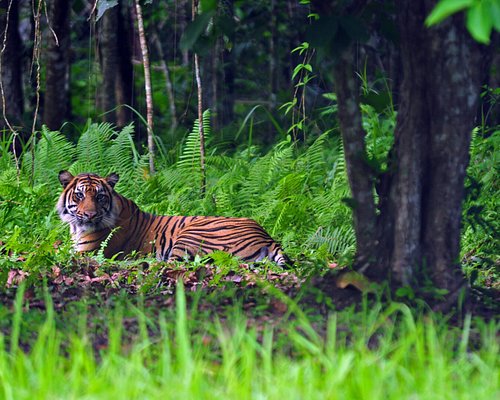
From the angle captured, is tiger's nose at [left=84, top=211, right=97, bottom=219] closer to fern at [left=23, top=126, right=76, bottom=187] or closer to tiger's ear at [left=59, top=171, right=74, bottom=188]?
tiger's ear at [left=59, top=171, right=74, bottom=188]

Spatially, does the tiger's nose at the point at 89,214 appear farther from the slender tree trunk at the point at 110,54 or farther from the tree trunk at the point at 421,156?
the slender tree trunk at the point at 110,54

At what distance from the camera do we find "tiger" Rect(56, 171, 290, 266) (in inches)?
290

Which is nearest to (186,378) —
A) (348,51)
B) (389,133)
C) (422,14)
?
(348,51)

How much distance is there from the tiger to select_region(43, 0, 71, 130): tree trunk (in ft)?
12.3

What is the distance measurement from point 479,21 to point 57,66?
9212mm

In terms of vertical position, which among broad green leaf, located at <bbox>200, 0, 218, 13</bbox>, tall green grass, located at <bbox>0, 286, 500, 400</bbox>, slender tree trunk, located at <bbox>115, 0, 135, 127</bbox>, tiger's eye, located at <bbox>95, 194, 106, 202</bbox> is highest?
slender tree trunk, located at <bbox>115, 0, 135, 127</bbox>

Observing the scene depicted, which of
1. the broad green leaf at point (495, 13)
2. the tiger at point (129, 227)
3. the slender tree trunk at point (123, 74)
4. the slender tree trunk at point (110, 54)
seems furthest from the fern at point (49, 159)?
the broad green leaf at point (495, 13)

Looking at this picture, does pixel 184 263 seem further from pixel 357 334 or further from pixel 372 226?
pixel 357 334

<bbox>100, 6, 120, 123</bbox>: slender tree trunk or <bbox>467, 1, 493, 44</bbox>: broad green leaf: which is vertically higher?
<bbox>100, 6, 120, 123</bbox>: slender tree trunk

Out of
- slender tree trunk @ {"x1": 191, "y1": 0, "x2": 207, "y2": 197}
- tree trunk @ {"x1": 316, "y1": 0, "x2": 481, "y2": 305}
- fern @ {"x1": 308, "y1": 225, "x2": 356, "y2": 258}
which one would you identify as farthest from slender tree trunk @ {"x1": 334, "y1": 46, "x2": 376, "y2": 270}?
slender tree trunk @ {"x1": 191, "y1": 0, "x2": 207, "y2": 197}

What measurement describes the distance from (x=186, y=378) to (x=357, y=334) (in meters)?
1.10

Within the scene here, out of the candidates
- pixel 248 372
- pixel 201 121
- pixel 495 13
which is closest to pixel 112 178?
pixel 201 121

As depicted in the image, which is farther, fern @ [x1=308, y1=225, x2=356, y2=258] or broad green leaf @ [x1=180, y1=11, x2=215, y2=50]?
fern @ [x1=308, y1=225, x2=356, y2=258]

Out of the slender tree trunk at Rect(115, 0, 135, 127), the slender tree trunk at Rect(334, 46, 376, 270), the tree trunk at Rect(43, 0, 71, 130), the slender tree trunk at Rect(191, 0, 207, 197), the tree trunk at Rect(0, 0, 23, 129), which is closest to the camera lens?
the slender tree trunk at Rect(334, 46, 376, 270)
